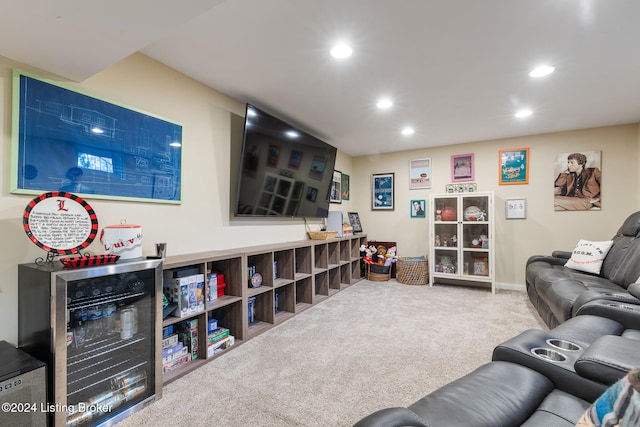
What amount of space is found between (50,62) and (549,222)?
17.0 ft

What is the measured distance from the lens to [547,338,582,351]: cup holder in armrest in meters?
1.23

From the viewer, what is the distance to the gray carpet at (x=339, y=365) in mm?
1568

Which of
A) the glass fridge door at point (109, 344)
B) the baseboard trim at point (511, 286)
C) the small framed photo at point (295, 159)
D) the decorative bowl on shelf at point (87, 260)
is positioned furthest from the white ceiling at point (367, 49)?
the baseboard trim at point (511, 286)

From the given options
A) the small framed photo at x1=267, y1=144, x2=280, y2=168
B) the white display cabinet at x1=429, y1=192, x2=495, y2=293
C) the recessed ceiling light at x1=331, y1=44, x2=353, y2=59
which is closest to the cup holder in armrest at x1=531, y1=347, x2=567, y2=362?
the recessed ceiling light at x1=331, y1=44, x2=353, y2=59

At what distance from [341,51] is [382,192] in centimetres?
333

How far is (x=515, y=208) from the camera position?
4.19 metres

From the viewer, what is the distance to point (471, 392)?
96 centimetres

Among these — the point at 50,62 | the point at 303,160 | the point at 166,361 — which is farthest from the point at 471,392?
the point at 303,160

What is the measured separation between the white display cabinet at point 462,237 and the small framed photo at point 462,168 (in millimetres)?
439

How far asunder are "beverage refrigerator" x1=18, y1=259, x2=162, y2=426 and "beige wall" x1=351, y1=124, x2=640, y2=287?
4.05 metres

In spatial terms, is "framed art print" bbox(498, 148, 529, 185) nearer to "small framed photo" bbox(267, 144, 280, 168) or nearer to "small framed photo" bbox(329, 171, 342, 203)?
"small framed photo" bbox(329, 171, 342, 203)

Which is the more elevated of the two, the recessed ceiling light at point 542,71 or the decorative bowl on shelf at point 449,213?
the recessed ceiling light at point 542,71

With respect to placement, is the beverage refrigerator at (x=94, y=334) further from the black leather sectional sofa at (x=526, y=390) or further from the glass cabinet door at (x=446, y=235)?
the glass cabinet door at (x=446, y=235)

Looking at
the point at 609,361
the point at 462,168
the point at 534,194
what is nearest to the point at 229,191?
the point at 609,361
